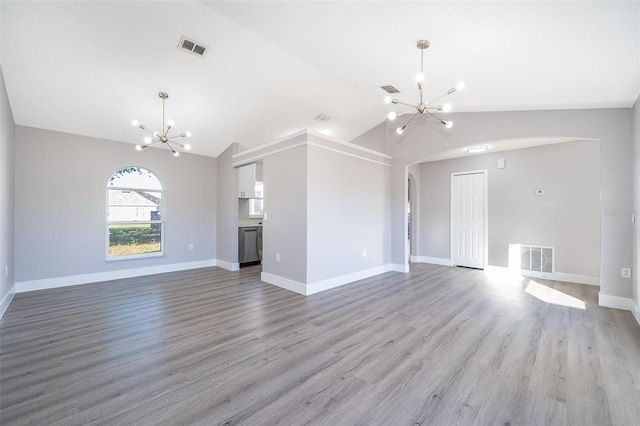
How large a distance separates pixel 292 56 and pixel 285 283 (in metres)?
3.43

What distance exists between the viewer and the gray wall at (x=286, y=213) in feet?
13.8

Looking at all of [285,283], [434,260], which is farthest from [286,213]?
[434,260]

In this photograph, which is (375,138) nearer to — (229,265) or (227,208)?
(227,208)

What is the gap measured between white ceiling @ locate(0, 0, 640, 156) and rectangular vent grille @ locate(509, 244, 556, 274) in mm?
2857

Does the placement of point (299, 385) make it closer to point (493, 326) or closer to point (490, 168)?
point (493, 326)

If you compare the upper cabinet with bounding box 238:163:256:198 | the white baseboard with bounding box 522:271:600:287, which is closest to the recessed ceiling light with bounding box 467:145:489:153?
the white baseboard with bounding box 522:271:600:287

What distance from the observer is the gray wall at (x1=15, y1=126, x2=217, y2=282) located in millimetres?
4297

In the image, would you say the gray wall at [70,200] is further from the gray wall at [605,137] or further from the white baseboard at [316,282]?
the gray wall at [605,137]

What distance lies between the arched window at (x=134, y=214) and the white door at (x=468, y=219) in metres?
6.63

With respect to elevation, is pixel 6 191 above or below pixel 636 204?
above

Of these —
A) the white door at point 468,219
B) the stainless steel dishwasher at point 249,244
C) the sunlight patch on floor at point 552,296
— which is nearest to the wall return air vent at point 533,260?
the white door at point 468,219

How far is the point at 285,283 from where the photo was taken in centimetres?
447

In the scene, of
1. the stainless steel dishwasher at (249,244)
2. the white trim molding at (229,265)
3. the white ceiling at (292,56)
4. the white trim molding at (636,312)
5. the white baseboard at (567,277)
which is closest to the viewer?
the white ceiling at (292,56)

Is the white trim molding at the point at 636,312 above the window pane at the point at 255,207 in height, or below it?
below
